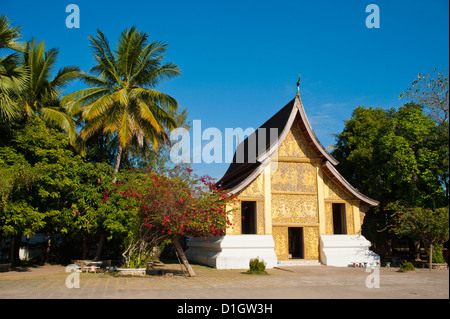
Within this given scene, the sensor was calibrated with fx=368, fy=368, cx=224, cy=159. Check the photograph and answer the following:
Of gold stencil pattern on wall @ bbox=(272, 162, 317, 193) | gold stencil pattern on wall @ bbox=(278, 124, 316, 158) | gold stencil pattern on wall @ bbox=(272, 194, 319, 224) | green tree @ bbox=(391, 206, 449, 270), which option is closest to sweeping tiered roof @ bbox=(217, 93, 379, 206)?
gold stencil pattern on wall @ bbox=(278, 124, 316, 158)

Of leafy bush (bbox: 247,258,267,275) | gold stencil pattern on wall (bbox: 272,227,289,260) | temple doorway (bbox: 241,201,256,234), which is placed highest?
temple doorway (bbox: 241,201,256,234)

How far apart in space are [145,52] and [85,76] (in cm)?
355

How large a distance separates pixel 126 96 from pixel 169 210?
890 cm

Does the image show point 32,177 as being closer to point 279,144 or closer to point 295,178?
point 279,144

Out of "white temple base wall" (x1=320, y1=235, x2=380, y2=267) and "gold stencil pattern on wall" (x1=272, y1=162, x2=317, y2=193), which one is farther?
"gold stencil pattern on wall" (x1=272, y1=162, x2=317, y2=193)

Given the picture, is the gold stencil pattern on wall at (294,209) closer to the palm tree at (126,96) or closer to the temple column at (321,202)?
the temple column at (321,202)

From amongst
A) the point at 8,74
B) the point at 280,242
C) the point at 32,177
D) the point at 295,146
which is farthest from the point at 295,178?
the point at 8,74

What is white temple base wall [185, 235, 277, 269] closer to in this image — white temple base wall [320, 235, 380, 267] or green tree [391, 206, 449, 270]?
white temple base wall [320, 235, 380, 267]

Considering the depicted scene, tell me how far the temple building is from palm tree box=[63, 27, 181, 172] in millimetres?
5772

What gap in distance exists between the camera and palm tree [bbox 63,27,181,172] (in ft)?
62.4

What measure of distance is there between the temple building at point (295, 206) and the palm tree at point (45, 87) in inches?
371

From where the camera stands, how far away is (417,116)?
57.3 ft

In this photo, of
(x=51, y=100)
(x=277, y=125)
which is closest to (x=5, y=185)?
(x=51, y=100)

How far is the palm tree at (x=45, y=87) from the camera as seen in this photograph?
1839 cm
